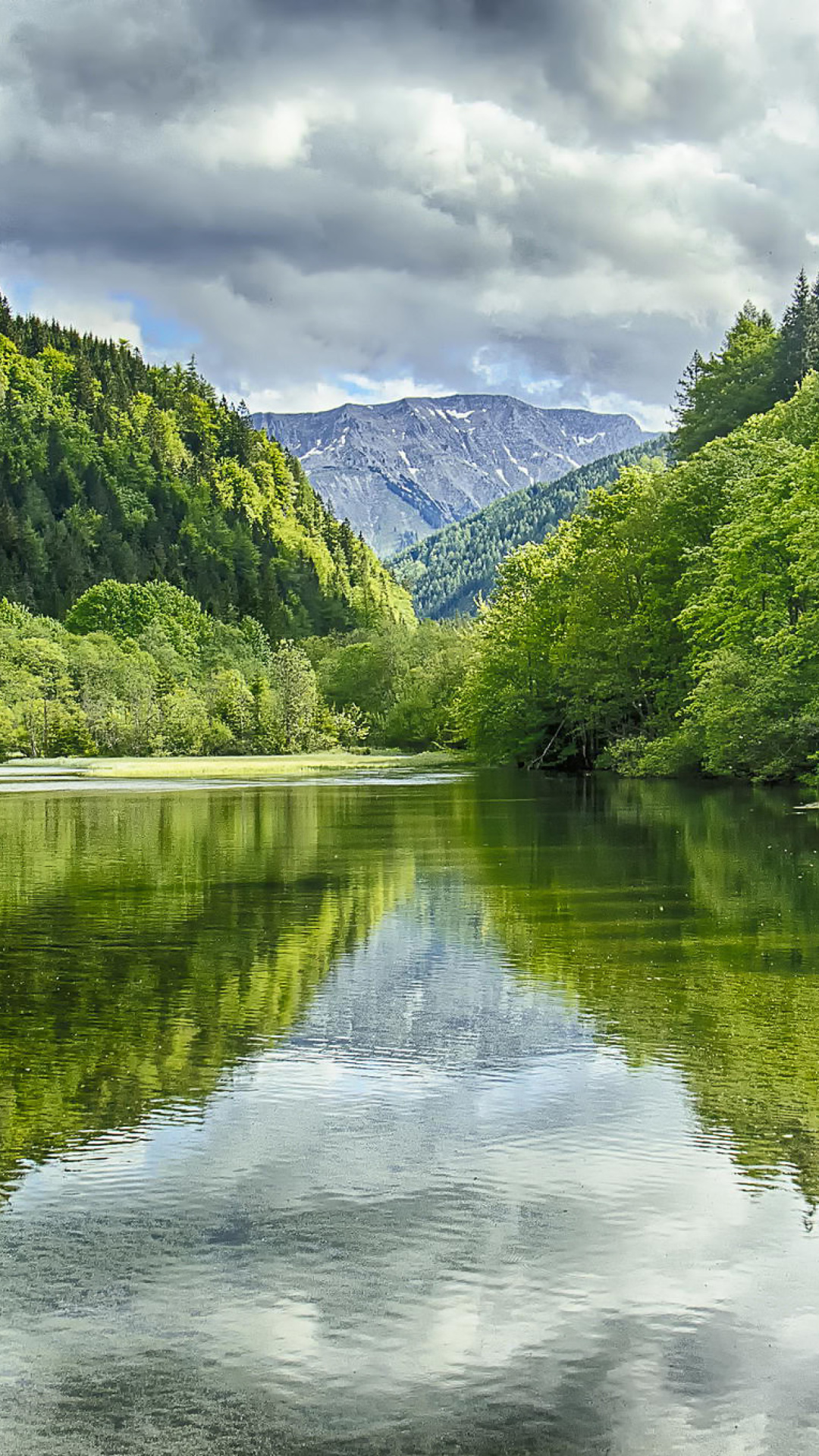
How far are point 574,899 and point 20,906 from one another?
8.27 m

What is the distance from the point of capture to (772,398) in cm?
9656

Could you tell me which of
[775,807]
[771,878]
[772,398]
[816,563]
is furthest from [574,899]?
[772,398]

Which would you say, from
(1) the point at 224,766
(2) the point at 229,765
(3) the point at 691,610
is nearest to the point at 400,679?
(2) the point at 229,765

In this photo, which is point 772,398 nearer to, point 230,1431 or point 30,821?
point 30,821

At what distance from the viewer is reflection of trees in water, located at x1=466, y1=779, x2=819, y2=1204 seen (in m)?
10.5

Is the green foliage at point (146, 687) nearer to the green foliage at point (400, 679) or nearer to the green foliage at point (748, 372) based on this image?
the green foliage at point (400, 679)

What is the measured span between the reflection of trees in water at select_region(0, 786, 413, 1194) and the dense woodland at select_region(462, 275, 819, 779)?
20.2 m

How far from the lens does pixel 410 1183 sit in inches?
340

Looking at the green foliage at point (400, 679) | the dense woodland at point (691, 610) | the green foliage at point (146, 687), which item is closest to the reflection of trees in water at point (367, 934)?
the dense woodland at point (691, 610)

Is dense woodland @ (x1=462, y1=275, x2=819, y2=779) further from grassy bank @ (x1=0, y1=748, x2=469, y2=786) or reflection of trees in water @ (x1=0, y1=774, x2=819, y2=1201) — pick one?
grassy bank @ (x1=0, y1=748, x2=469, y2=786)

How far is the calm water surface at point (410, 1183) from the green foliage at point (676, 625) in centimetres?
3229

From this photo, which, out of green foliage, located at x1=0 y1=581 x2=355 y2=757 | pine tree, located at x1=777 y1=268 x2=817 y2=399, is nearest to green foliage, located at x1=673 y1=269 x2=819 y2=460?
pine tree, located at x1=777 y1=268 x2=817 y2=399

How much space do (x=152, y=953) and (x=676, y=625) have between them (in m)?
57.6

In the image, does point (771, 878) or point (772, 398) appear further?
point (772, 398)
